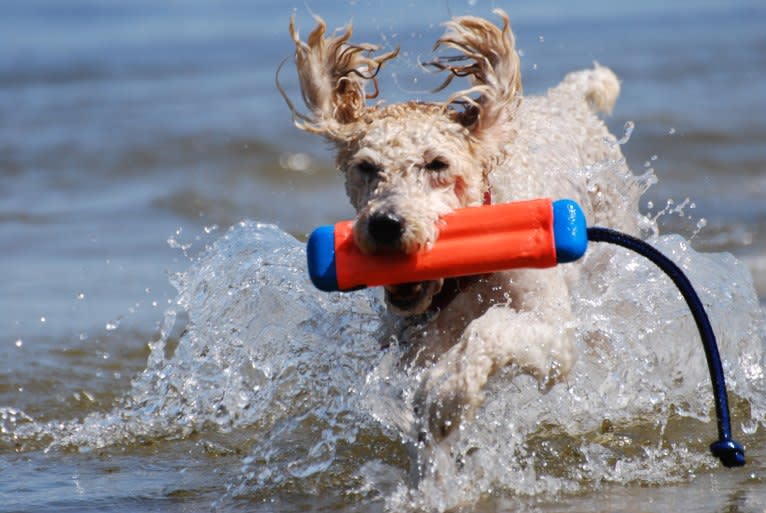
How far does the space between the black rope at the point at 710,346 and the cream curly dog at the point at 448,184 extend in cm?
A: 50

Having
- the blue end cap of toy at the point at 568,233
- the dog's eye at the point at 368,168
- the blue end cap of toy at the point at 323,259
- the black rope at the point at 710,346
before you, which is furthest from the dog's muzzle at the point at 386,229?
the black rope at the point at 710,346

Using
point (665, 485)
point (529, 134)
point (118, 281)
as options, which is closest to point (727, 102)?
point (118, 281)

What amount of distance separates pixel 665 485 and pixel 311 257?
1.66 m

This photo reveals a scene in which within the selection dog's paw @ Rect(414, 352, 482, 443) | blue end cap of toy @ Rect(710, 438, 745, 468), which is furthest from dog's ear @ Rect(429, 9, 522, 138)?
blue end cap of toy @ Rect(710, 438, 745, 468)

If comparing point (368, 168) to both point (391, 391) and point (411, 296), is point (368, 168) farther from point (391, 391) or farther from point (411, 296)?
point (391, 391)

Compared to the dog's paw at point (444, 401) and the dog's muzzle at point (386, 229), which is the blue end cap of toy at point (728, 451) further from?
the dog's muzzle at point (386, 229)

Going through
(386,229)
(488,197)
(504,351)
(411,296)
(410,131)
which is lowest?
(504,351)

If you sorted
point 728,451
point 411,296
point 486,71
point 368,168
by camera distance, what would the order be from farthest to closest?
point 486,71 → point 368,168 → point 411,296 → point 728,451

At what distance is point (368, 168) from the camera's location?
4875mm

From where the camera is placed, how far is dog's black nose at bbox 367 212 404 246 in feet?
14.6

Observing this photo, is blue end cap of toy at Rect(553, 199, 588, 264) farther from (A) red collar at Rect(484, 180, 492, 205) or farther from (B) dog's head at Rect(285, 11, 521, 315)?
(A) red collar at Rect(484, 180, 492, 205)

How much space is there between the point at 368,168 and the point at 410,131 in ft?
0.73

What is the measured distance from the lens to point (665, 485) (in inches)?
191

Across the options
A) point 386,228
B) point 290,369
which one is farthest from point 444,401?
point 290,369
